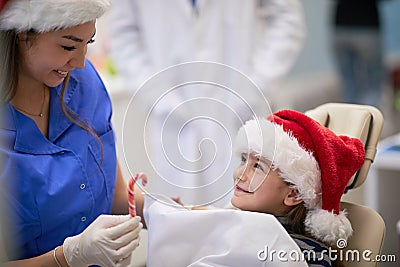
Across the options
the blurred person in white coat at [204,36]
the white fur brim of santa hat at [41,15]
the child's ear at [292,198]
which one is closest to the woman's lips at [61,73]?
the white fur brim of santa hat at [41,15]

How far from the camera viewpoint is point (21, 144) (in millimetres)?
1359

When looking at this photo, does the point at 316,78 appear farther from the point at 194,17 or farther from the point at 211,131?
the point at 211,131

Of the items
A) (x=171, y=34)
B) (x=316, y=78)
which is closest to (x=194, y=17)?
(x=171, y=34)

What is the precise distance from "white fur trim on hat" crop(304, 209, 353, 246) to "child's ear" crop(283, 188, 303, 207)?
1.5 inches

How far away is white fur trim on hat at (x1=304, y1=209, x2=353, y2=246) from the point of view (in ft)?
4.74

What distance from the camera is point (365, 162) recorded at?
1620mm

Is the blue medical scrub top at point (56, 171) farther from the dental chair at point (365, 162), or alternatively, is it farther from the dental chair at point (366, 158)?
the dental chair at point (365, 162)

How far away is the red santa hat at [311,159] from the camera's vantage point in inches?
55.9

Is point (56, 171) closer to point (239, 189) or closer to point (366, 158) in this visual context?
point (239, 189)

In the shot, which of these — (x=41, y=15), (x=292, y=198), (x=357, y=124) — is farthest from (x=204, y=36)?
(x=41, y=15)

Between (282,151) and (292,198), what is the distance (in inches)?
4.7

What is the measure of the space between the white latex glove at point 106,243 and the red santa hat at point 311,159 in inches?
11.4

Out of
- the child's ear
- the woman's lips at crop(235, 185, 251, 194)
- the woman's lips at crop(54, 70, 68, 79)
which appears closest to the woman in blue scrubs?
the woman's lips at crop(54, 70, 68, 79)

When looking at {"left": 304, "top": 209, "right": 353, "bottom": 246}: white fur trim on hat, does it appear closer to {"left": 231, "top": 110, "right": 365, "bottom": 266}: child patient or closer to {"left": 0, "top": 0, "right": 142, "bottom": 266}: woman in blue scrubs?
{"left": 231, "top": 110, "right": 365, "bottom": 266}: child patient
